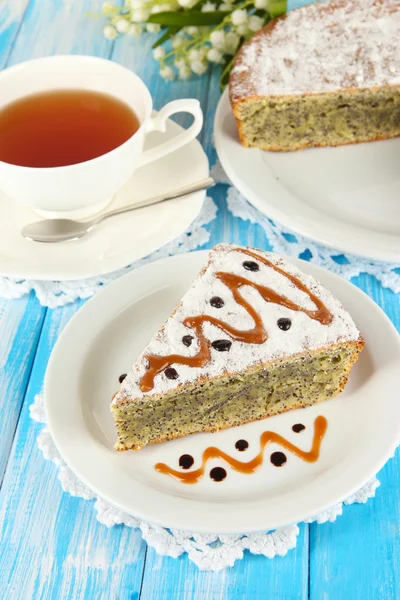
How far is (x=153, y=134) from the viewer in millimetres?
2740

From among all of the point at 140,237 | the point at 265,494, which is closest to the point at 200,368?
the point at 265,494

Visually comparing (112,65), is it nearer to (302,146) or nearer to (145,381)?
(302,146)

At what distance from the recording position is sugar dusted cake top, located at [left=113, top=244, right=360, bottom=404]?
1851 millimetres

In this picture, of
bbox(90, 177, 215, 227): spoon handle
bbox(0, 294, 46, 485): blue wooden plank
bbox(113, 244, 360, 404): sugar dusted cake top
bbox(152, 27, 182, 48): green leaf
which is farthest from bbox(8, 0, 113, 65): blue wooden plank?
bbox(113, 244, 360, 404): sugar dusted cake top

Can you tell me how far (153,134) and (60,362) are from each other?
1164mm

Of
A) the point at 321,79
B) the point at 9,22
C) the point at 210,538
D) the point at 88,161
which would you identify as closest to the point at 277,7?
the point at 321,79

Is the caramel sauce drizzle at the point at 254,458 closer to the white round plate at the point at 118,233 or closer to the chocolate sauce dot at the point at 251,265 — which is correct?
the chocolate sauce dot at the point at 251,265

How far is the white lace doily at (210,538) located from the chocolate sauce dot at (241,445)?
0.22 m

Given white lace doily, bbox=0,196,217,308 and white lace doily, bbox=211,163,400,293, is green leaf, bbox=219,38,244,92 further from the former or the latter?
white lace doily, bbox=0,196,217,308

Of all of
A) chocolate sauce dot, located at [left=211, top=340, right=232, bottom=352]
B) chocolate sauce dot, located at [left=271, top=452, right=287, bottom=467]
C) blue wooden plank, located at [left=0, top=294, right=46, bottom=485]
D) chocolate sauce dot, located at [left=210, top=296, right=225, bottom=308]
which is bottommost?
chocolate sauce dot, located at [left=271, top=452, right=287, bottom=467]

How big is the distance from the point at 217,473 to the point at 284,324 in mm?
444

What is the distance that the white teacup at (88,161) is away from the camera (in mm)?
2217

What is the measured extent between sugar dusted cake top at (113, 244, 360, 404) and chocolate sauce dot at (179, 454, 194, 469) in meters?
0.18

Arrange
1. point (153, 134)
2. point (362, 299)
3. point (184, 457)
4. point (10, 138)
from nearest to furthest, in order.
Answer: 1. point (184, 457)
2. point (362, 299)
3. point (10, 138)
4. point (153, 134)
